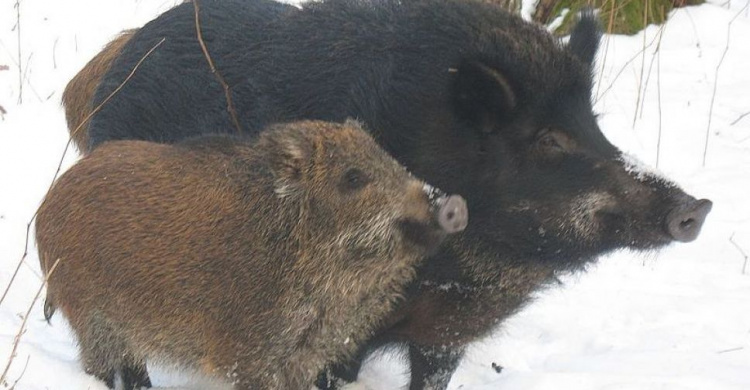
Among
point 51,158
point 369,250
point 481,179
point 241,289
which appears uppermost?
point 481,179

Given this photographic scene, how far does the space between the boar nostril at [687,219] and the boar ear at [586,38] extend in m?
0.75

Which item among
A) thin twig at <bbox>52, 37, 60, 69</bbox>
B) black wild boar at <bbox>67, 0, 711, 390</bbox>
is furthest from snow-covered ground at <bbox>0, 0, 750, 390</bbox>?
black wild boar at <bbox>67, 0, 711, 390</bbox>

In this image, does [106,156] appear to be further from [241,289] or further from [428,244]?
[428,244]

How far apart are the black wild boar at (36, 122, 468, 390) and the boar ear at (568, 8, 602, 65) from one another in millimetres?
840

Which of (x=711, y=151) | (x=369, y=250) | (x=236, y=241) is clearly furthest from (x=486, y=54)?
(x=711, y=151)

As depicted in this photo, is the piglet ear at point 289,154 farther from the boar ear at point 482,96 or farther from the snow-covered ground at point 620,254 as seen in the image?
the snow-covered ground at point 620,254

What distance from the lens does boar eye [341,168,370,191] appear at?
4141 mm

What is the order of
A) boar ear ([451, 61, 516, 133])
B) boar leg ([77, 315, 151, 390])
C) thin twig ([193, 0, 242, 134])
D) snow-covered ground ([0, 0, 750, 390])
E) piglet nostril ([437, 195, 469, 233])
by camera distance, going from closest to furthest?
piglet nostril ([437, 195, 469, 233]) < boar ear ([451, 61, 516, 133]) < boar leg ([77, 315, 151, 390]) < thin twig ([193, 0, 242, 134]) < snow-covered ground ([0, 0, 750, 390])

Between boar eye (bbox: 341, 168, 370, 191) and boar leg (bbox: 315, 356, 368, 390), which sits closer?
boar eye (bbox: 341, 168, 370, 191)

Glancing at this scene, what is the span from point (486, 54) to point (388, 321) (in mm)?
1047

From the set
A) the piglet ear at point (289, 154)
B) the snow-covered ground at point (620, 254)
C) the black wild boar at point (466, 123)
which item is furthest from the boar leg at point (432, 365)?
the piglet ear at point (289, 154)

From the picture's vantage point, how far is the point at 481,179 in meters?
4.11

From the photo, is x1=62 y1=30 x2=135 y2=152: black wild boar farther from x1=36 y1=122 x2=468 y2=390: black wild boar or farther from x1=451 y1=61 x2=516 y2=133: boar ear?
x1=451 y1=61 x2=516 y2=133: boar ear

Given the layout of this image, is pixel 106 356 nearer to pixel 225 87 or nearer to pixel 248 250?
pixel 248 250
